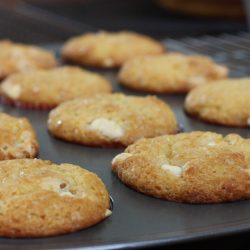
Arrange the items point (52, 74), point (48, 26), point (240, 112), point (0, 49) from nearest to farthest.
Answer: point (240, 112) < point (52, 74) < point (0, 49) < point (48, 26)

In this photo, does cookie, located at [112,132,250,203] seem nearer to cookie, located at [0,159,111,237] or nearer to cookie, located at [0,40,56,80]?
cookie, located at [0,159,111,237]

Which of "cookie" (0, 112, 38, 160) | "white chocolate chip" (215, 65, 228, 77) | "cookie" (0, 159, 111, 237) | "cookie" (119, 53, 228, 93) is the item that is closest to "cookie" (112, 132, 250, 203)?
"cookie" (0, 159, 111, 237)

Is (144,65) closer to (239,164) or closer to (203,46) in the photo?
(203,46)

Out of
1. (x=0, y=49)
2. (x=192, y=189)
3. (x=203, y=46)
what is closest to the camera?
(x=192, y=189)

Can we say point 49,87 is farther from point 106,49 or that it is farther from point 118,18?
point 118,18

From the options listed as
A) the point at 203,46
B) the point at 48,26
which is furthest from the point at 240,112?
the point at 48,26

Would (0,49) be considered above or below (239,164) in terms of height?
below

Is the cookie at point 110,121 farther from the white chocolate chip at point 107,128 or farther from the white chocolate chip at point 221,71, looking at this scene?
the white chocolate chip at point 221,71
